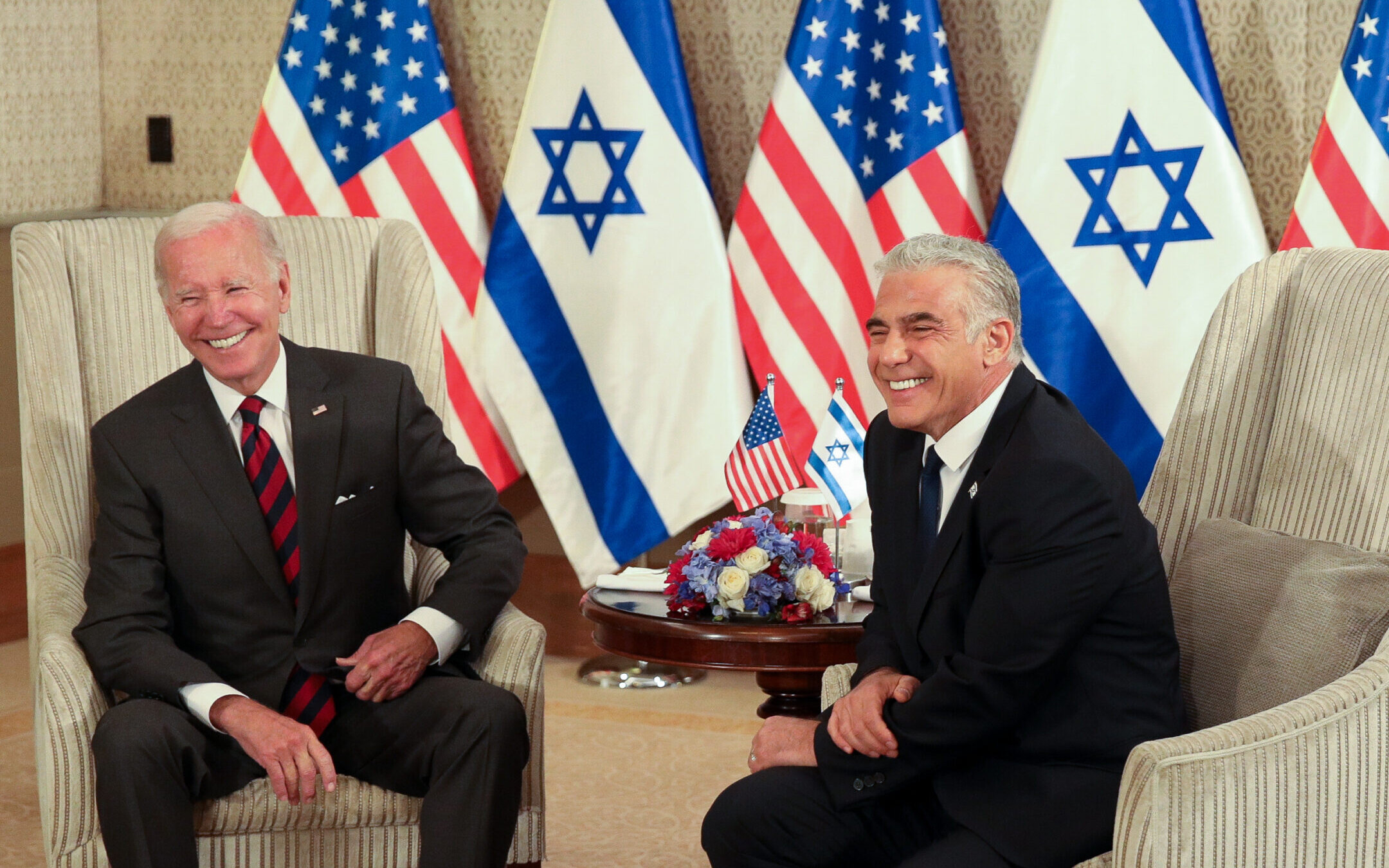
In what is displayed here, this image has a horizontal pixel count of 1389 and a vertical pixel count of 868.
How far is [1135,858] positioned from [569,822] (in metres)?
1.72

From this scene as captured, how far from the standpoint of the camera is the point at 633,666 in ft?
14.2

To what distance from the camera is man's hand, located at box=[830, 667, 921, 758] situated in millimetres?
2053

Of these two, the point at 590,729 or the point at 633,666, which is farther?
the point at 633,666

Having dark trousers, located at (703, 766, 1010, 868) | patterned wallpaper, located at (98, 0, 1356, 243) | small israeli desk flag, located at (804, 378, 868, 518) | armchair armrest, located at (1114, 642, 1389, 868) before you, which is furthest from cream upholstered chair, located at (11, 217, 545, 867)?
patterned wallpaper, located at (98, 0, 1356, 243)

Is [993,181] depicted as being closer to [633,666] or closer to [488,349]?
[488,349]

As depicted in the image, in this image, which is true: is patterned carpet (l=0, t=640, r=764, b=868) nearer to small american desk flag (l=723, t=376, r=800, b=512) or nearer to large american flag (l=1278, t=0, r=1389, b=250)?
small american desk flag (l=723, t=376, r=800, b=512)

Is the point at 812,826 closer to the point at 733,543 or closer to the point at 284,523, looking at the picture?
the point at 733,543

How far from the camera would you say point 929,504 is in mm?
2154

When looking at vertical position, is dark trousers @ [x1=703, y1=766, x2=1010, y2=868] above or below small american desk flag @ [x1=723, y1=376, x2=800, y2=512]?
below

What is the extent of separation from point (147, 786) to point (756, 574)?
1016mm

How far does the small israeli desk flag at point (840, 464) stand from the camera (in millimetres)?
2875

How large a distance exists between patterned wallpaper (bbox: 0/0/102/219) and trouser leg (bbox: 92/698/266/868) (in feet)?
9.30

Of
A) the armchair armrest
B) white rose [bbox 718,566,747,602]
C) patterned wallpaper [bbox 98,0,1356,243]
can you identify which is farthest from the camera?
patterned wallpaper [bbox 98,0,1356,243]

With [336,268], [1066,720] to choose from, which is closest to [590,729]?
[336,268]
